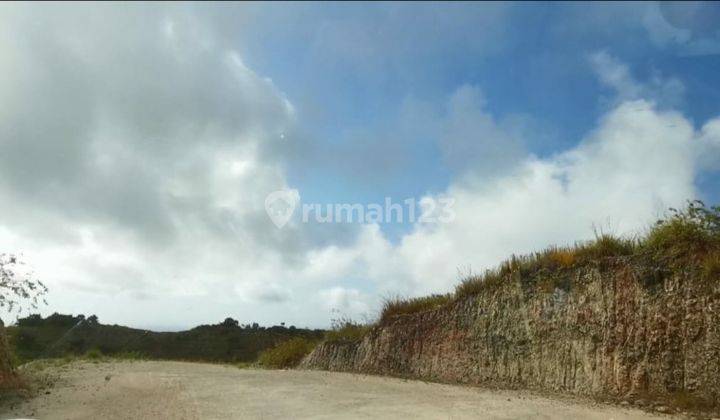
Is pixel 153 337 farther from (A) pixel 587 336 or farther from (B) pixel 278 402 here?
(A) pixel 587 336

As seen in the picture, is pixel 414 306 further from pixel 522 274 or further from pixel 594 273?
pixel 594 273

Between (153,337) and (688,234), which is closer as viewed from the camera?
(688,234)

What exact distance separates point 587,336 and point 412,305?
26.6 ft

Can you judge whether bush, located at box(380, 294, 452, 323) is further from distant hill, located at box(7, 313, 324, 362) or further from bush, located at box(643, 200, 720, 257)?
distant hill, located at box(7, 313, 324, 362)

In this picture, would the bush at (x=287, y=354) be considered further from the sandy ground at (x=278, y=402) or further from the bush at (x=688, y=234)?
the bush at (x=688, y=234)

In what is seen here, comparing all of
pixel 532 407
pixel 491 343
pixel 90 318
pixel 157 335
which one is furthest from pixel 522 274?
pixel 90 318

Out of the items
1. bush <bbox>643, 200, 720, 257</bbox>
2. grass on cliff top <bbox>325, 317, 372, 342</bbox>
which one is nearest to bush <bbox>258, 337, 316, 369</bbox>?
grass on cliff top <bbox>325, 317, 372, 342</bbox>

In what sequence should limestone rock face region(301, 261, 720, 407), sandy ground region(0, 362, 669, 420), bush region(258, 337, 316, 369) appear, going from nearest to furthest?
sandy ground region(0, 362, 669, 420) → limestone rock face region(301, 261, 720, 407) → bush region(258, 337, 316, 369)

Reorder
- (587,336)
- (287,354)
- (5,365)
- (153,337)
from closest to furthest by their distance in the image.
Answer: (5,365) → (587,336) → (287,354) → (153,337)

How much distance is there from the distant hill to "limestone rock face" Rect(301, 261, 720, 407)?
29502 millimetres

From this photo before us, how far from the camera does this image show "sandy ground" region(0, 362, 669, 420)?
32.0 feet

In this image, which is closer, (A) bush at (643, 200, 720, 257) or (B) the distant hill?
(A) bush at (643, 200, 720, 257)

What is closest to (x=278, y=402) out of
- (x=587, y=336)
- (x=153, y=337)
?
(x=587, y=336)

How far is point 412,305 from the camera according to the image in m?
19.9
